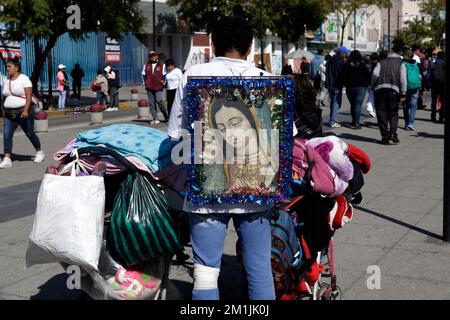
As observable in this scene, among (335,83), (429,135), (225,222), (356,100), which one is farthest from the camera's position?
(335,83)

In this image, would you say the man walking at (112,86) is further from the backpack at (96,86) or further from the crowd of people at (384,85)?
the crowd of people at (384,85)

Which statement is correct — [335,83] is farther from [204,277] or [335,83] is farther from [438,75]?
[204,277]

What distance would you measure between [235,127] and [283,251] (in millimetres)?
879

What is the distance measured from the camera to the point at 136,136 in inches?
176

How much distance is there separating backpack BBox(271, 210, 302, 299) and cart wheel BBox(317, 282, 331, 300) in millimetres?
407

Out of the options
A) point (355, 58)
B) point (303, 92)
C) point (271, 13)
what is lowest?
point (303, 92)

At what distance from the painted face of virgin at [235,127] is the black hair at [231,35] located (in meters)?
0.34

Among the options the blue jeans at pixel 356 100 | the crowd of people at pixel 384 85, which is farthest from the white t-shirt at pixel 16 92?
the blue jeans at pixel 356 100

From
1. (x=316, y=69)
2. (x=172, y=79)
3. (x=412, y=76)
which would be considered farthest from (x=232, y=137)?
(x=316, y=69)

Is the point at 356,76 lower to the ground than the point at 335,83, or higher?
higher

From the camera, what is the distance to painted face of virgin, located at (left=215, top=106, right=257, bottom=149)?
12.6 feet

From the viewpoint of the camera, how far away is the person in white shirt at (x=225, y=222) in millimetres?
3869

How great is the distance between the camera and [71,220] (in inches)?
154
